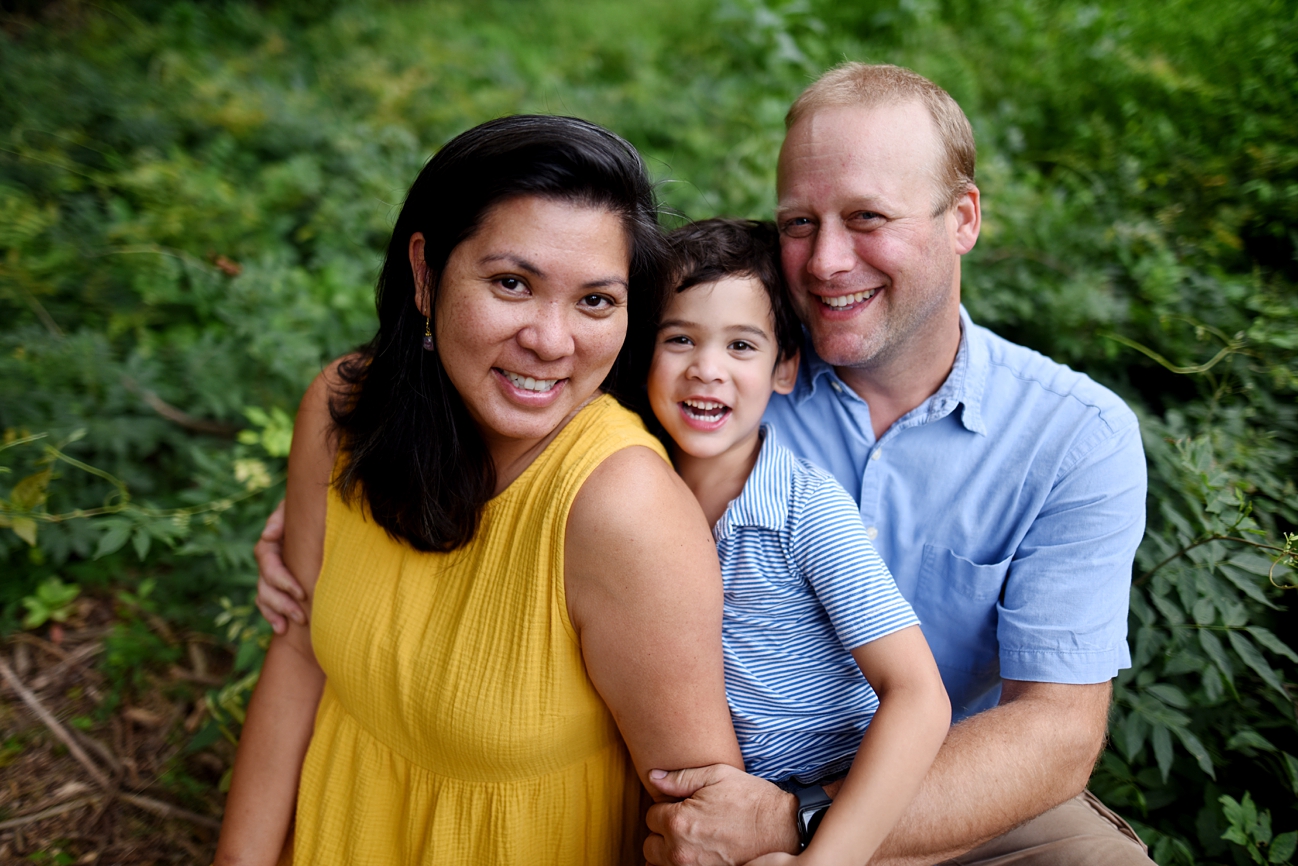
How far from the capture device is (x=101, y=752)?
8.65 ft

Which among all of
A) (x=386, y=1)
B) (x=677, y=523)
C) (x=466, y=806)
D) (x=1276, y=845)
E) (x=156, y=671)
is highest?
(x=386, y=1)

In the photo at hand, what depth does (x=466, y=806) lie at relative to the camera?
1673mm

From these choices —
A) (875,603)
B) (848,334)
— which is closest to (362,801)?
(875,603)

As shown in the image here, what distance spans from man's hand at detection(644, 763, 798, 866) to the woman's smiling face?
74 cm

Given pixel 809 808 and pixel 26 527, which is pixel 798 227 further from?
pixel 26 527

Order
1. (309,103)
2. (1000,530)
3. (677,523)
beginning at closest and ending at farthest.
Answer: (677,523) < (1000,530) < (309,103)

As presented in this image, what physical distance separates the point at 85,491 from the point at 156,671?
2.36 ft

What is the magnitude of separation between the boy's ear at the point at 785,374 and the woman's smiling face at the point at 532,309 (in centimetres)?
56

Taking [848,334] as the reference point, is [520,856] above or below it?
below

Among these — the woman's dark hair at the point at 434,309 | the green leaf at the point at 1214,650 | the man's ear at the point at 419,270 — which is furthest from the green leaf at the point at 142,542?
the green leaf at the point at 1214,650

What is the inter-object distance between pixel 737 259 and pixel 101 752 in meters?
2.57

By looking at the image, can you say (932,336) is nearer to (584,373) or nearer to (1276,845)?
(584,373)

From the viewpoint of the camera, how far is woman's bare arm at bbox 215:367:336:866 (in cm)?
194

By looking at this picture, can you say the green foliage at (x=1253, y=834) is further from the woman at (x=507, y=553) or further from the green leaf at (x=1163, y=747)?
the woman at (x=507, y=553)
